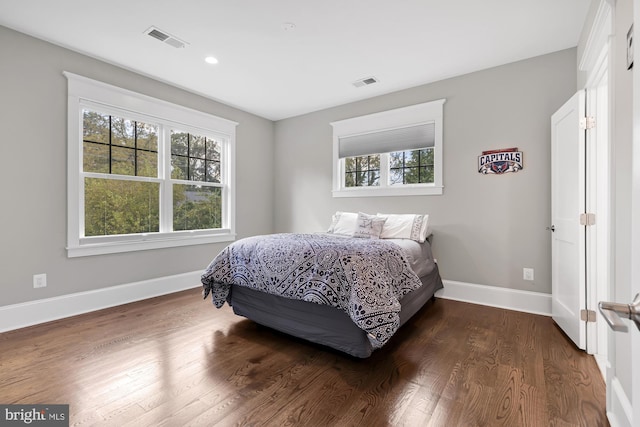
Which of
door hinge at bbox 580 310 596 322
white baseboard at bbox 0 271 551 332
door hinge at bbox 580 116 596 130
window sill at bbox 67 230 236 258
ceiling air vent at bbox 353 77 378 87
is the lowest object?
white baseboard at bbox 0 271 551 332

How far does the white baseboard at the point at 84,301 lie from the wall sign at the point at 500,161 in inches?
157

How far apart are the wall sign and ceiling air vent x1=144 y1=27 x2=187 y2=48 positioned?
11.2 ft

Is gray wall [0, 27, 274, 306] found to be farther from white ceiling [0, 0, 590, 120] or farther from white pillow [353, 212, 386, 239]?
white pillow [353, 212, 386, 239]

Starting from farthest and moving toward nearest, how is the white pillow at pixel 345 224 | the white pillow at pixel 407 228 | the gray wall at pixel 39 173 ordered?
the white pillow at pixel 345 224 < the white pillow at pixel 407 228 < the gray wall at pixel 39 173

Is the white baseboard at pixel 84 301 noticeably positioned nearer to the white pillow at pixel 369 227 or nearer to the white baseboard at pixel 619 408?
the white pillow at pixel 369 227

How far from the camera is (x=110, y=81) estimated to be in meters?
3.28

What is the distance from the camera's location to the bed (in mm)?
1989

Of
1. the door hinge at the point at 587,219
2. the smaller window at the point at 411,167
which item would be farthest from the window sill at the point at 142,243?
the door hinge at the point at 587,219

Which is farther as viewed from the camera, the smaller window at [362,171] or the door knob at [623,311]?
the smaller window at [362,171]

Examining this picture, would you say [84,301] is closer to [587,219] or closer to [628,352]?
[628,352]

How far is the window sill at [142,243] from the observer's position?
3.08 m

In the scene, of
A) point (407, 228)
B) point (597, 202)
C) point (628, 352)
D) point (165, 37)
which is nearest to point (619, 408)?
point (628, 352)

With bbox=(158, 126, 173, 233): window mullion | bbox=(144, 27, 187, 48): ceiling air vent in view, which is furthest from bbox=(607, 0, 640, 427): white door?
bbox=(158, 126, 173, 233): window mullion

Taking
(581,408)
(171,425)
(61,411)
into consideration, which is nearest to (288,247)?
(171,425)
